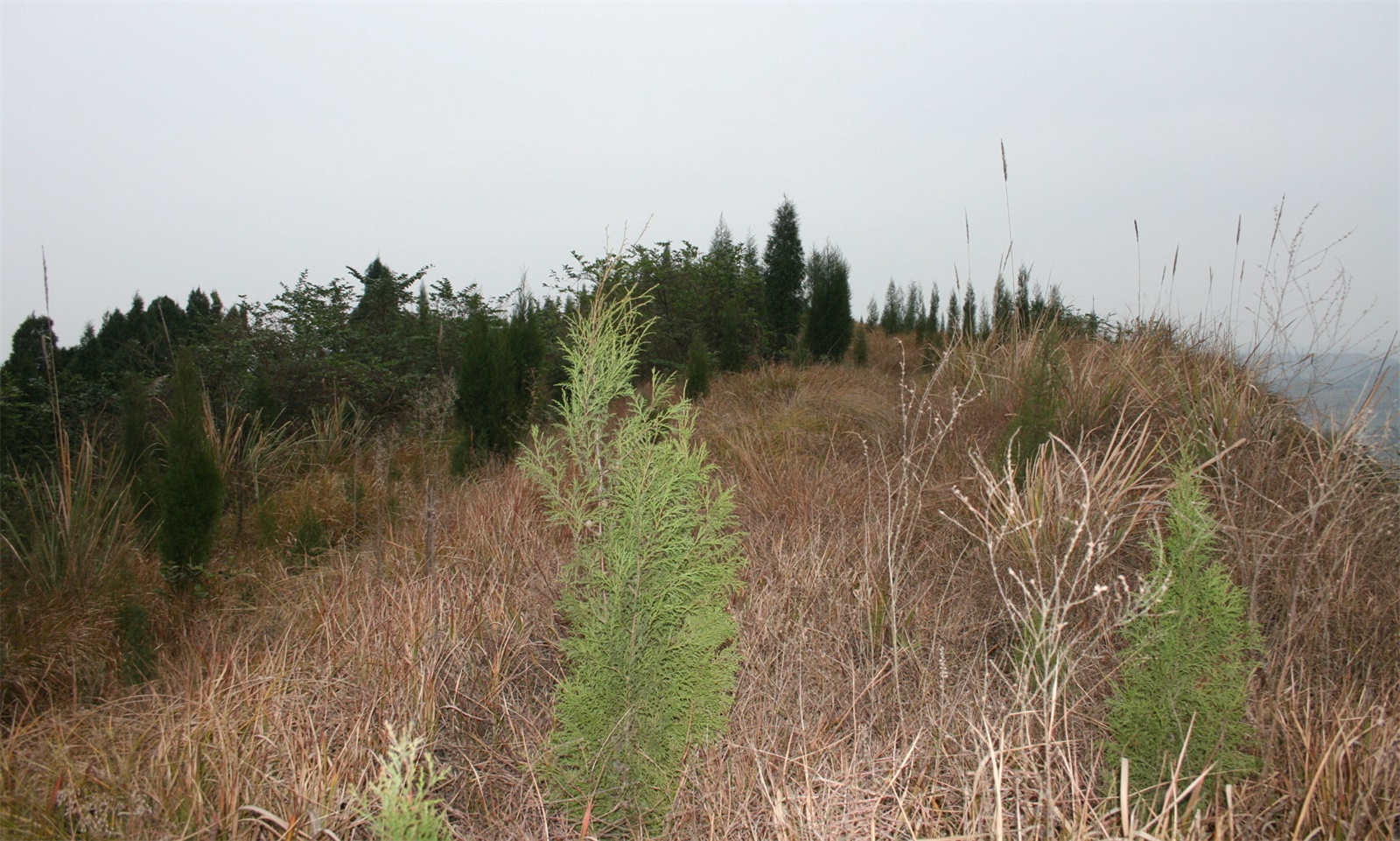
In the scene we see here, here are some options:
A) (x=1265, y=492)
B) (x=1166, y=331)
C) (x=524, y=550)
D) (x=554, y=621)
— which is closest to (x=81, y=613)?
(x=524, y=550)

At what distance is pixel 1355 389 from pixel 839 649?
3375 mm

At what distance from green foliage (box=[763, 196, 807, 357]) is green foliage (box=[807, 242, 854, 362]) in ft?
4.83

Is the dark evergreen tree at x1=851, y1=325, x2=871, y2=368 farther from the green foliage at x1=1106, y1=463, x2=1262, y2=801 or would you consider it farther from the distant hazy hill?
the green foliage at x1=1106, y1=463, x2=1262, y2=801

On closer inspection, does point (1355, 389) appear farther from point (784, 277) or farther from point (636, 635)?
point (784, 277)

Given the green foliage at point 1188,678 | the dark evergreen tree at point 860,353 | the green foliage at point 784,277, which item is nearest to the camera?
the green foliage at point 1188,678

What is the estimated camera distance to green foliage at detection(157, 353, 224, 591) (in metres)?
4.23

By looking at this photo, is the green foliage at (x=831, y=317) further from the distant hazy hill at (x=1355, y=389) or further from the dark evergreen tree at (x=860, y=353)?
the distant hazy hill at (x=1355, y=389)

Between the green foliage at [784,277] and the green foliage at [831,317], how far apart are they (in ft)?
4.83

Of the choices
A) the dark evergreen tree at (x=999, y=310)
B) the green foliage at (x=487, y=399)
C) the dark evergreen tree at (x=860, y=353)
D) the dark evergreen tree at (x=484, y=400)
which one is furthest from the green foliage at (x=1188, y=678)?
the dark evergreen tree at (x=860, y=353)

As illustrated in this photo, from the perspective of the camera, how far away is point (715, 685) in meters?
2.23

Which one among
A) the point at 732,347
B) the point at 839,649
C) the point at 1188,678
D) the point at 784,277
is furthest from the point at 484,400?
the point at 784,277

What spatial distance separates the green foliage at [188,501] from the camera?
13.9ft

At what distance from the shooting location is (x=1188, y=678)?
2.26m

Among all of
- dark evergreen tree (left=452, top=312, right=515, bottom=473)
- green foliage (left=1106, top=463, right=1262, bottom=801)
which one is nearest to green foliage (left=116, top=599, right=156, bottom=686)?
dark evergreen tree (left=452, top=312, right=515, bottom=473)
